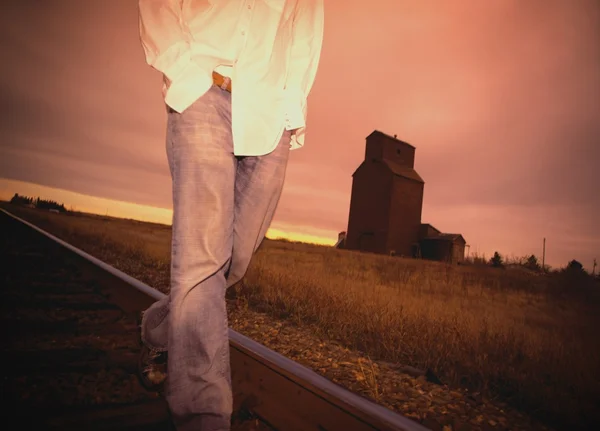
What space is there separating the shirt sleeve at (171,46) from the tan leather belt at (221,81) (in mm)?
90

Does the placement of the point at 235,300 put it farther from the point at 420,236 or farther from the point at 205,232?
the point at 420,236

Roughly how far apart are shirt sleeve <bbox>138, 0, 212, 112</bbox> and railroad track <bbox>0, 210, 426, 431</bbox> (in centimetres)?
125

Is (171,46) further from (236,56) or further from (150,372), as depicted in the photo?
(150,372)

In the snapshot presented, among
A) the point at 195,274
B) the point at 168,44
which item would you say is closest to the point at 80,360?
the point at 195,274

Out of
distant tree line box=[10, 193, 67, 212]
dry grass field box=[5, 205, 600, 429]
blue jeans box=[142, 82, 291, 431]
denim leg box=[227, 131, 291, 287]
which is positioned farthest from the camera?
distant tree line box=[10, 193, 67, 212]

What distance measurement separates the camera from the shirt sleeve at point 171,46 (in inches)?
54.4

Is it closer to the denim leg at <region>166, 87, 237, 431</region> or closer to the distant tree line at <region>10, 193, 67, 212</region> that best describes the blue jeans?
the denim leg at <region>166, 87, 237, 431</region>

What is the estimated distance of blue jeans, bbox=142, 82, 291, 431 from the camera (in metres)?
1.35

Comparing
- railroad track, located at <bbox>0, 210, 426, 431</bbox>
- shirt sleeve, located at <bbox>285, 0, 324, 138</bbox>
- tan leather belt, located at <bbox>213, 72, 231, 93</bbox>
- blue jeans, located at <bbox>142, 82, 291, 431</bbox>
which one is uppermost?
shirt sleeve, located at <bbox>285, 0, 324, 138</bbox>

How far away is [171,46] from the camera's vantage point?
1394 millimetres

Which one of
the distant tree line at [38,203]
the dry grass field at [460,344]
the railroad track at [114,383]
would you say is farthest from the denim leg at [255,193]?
the distant tree line at [38,203]

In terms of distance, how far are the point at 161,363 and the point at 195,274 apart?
873mm

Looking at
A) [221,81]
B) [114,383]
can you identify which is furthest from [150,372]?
[221,81]

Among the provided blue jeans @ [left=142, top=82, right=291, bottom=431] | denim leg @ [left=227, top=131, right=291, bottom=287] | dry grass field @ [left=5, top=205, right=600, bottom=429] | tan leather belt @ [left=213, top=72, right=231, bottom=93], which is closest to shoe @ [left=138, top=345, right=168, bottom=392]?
blue jeans @ [left=142, top=82, right=291, bottom=431]
